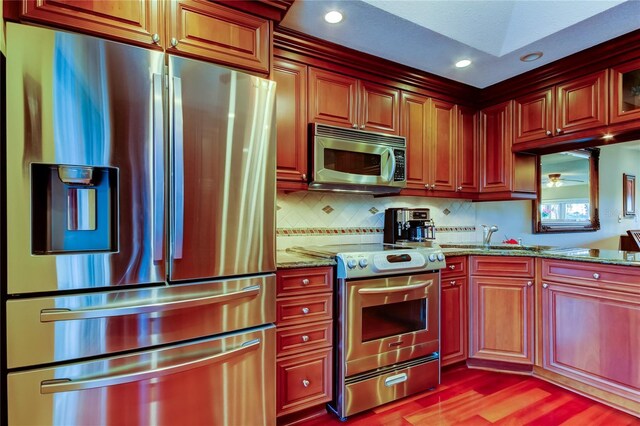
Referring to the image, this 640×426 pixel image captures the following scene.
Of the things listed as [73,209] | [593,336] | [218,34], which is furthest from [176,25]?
[593,336]

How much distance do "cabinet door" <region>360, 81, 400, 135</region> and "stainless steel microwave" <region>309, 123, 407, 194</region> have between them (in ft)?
0.35

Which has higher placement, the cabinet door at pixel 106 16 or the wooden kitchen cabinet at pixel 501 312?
the cabinet door at pixel 106 16

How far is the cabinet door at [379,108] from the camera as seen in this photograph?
2402 millimetres

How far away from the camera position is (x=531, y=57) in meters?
2.31

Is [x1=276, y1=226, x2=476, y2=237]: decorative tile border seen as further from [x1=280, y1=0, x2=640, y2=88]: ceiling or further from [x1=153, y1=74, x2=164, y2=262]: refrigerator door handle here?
[x1=280, y1=0, x2=640, y2=88]: ceiling

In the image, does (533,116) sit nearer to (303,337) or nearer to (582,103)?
(582,103)

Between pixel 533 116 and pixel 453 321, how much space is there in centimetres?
178

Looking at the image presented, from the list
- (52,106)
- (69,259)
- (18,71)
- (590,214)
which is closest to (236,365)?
(69,259)

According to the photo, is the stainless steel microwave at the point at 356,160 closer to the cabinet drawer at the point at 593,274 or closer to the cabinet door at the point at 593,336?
the cabinet drawer at the point at 593,274

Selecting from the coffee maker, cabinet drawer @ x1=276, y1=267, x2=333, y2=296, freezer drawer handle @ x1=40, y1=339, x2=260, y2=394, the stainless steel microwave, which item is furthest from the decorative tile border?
freezer drawer handle @ x1=40, y1=339, x2=260, y2=394

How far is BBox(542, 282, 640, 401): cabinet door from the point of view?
189cm

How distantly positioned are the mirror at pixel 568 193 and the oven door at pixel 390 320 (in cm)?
193

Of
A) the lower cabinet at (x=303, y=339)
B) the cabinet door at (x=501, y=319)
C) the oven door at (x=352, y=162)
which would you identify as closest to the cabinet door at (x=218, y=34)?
the oven door at (x=352, y=162)

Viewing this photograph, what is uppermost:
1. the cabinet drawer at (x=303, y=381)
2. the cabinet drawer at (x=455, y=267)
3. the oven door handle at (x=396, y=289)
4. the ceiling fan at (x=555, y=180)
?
the ceiling fan at (x=555, y=180)
